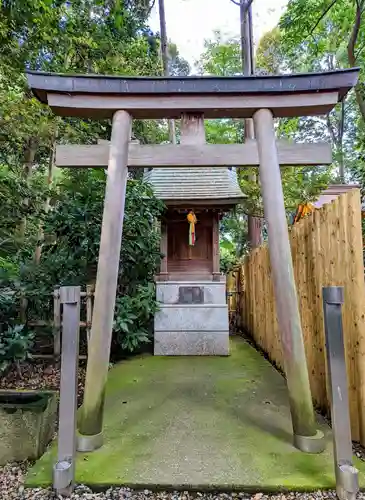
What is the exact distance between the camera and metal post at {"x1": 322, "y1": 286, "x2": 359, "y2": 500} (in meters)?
1.92

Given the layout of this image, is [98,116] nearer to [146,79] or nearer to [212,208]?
[146,79]

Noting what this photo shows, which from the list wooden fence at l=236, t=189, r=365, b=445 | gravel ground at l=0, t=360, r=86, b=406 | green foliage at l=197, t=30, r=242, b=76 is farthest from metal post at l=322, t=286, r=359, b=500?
green foliage at l=197, t=30, r=242, b=76

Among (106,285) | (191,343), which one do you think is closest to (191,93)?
(106,285)

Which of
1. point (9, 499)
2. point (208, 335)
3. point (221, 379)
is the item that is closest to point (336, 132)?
point (208, 335)

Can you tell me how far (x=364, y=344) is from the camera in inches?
95.6

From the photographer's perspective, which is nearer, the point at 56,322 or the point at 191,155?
the point at 191,155

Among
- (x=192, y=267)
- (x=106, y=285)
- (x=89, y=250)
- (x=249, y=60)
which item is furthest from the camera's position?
(x=249, y=60)

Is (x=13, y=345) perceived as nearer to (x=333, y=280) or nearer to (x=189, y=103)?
(x=189, y=103)

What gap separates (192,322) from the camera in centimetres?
610

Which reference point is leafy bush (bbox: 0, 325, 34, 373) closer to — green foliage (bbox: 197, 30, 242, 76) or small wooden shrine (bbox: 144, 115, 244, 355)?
small wooden shrine (bbox: 144, 115, 244, 355)

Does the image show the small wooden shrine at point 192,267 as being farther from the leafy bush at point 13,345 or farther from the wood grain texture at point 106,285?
the wood grain texture at point 106,285

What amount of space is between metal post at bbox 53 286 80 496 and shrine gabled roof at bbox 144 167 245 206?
4.13 metres

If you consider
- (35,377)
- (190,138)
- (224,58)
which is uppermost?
(224,58)

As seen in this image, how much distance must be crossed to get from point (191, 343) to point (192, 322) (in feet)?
1.30
